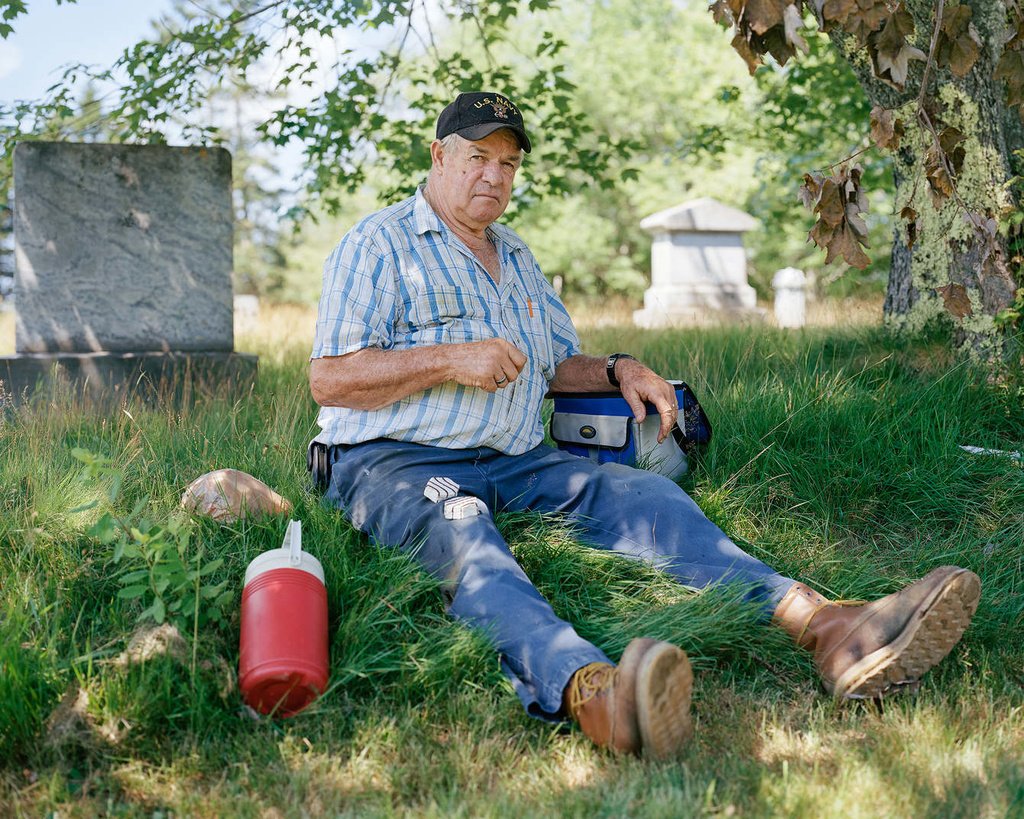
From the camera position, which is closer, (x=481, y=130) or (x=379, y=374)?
(x=379, y=374)

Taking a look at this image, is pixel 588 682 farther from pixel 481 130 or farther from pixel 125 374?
pixel 125 374

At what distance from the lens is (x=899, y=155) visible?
4.91 metres

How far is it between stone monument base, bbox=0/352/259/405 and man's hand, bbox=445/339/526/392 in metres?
2.72

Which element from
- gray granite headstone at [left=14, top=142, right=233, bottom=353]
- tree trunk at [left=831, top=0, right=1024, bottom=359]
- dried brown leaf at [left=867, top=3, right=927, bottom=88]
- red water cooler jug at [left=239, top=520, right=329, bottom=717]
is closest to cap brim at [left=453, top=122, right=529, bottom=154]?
dried brown leaf at [left=867, top=3, right=927, bottom=88]

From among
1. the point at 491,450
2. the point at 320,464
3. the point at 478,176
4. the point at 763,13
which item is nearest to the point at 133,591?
the point at 320,464

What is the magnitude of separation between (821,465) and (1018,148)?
2.30 m

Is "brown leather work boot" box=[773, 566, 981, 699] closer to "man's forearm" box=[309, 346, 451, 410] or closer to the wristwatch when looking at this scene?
the wristwatch

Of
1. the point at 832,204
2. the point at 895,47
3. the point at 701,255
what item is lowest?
the point at 832,204

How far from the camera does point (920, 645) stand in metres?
2.26

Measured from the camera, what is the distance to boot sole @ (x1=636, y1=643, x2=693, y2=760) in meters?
1.92

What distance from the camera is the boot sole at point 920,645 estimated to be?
7.37 ft

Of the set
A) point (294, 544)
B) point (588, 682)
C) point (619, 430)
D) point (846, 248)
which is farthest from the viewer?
point (619, 430)

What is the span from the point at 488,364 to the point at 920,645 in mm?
1371

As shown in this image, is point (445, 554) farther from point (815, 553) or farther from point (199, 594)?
point (815, 553)
